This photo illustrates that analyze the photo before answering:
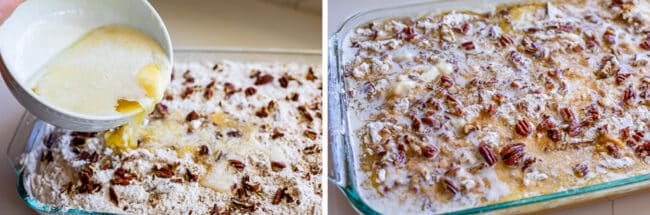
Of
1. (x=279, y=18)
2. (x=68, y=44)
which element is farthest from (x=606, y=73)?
(x=68, y=44)

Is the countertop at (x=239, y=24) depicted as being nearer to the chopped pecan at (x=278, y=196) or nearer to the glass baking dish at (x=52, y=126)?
the glass baking dish at (x=52, y=126)

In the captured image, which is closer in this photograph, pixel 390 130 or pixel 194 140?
pixel 390 130

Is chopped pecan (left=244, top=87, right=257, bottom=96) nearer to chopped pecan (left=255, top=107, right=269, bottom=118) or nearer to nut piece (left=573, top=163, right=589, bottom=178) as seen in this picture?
chopped pecan (left=255, top=107, right=269, bottom=118)

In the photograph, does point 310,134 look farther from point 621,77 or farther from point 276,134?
point 621,77

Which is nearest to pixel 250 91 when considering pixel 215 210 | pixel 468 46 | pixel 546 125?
pixel 215 210

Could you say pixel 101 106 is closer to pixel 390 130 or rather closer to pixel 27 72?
pixel 27 72

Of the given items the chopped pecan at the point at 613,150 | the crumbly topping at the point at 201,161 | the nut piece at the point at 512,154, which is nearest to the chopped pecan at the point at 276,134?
the crumbly topping at the point at 201,161

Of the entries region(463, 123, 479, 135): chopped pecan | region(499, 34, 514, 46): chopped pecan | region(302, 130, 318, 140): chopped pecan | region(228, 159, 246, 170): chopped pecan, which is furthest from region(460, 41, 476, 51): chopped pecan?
region(228, 159, 246, 170): chopped pecan
